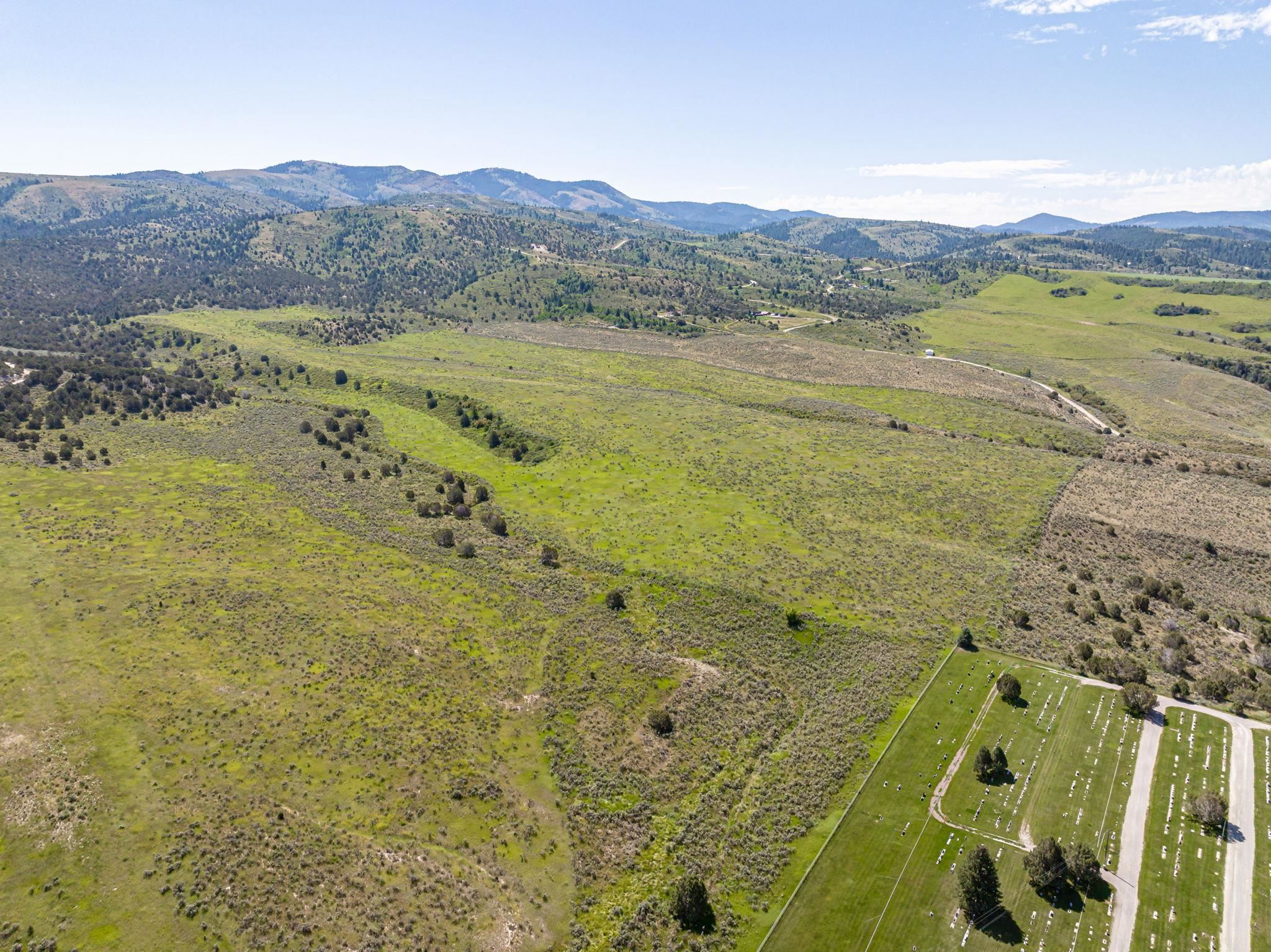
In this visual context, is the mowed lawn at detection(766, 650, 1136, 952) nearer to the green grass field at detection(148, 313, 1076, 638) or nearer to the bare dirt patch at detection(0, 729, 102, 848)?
the green grass field at detection(148, 313, 1076, 638)

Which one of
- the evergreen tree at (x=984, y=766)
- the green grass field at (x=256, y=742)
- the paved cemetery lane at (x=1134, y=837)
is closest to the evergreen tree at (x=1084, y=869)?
the paved cemetery lane at (x=1134, y=837)

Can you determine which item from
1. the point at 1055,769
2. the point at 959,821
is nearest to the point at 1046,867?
the point at 959,821

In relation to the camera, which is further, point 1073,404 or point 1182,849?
point 1073,404

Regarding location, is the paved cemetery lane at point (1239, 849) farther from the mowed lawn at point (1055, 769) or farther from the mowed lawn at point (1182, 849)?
the mowed lawn at point (1055, 769)

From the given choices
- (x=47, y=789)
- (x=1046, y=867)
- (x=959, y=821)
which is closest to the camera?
(x=1046, y=867)

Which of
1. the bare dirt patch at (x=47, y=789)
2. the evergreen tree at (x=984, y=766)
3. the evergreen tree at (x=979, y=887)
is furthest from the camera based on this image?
the evergreen tree at (x=984, y=766)

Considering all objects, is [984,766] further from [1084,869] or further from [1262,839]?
[1262,839]

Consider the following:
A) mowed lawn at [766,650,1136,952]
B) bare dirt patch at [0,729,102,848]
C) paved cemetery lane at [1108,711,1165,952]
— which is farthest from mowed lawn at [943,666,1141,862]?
bare dirt patch at [0,729,102,848]
